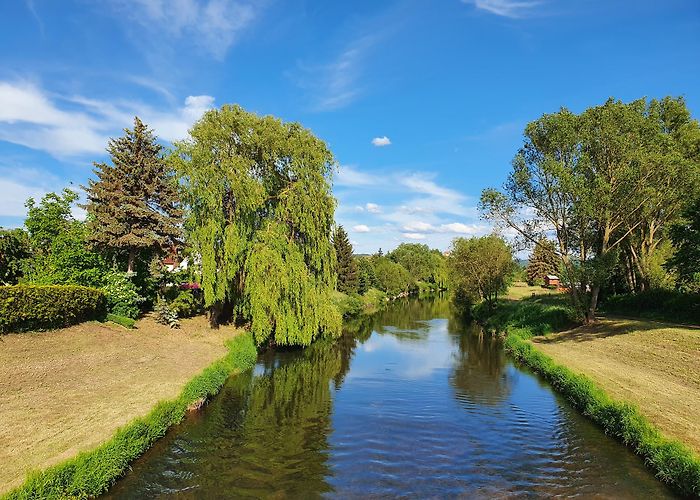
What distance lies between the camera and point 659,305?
31.2 m

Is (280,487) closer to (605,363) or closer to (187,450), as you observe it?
(187,450)

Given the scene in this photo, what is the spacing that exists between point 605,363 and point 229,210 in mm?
21102

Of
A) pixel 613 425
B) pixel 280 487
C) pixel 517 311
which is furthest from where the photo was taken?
pixel 517 311

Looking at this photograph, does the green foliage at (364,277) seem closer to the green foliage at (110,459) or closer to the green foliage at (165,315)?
the green foliage at (165,315)

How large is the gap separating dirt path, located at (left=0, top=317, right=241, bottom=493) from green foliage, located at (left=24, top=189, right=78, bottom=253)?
25.1ft

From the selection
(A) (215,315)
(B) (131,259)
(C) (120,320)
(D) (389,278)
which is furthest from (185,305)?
(D) (389,278)

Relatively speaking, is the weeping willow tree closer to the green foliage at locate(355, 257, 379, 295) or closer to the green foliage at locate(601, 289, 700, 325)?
the green foliage at locate(601, 289, 700, 325)

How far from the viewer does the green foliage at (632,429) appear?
10242 millimetres

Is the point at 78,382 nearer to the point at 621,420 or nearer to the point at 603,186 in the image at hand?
the point at 621,420

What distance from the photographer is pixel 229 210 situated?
84.8 ft

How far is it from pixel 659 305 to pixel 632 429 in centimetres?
2271

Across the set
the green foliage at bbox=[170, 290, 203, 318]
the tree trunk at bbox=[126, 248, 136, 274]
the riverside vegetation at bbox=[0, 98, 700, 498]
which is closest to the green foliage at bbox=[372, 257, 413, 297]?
the riverside vegetation at bbox=[0, 98, 700, 498]

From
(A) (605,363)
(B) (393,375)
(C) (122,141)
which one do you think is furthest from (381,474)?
(C) (122,141)

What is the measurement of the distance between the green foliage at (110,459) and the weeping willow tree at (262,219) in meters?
7.81
